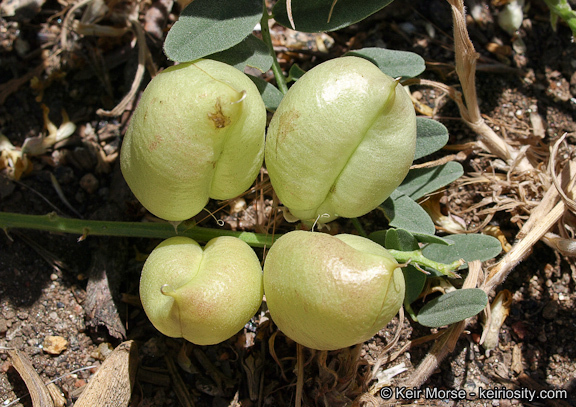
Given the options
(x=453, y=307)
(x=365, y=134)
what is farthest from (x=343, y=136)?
(x=453, y=307)

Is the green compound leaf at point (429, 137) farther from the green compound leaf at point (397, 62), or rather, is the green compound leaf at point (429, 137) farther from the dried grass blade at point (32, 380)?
the dried grass blade at point (32, 380)

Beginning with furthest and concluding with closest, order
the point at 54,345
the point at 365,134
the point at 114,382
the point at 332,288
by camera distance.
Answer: the point at 54,345 < the point at 114,382 < the point at 365,134 < the point at 332,288

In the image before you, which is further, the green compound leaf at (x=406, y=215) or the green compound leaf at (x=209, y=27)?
the green compound leaf at (x=406, y=215)

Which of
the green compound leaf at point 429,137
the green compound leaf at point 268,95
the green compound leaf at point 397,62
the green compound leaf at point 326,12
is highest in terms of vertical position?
the green compound leaf at point 326,12

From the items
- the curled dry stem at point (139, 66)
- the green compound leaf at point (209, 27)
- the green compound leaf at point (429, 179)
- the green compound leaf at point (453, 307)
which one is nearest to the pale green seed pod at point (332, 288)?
the green compound leaf at point (453, 307)

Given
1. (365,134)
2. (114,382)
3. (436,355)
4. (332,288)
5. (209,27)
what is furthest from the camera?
(436,355)

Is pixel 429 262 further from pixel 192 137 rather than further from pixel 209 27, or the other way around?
pixel 209 27

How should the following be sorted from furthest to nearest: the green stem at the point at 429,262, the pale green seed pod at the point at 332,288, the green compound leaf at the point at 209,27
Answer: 1. the green compound leaf at the point at 209,27
2. the green stem at the point at 429,262
3. the pale green seed pod at the point at 332,288

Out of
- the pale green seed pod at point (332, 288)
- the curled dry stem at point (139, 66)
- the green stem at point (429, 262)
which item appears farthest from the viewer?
the curled dry stem at point (139, 66)
